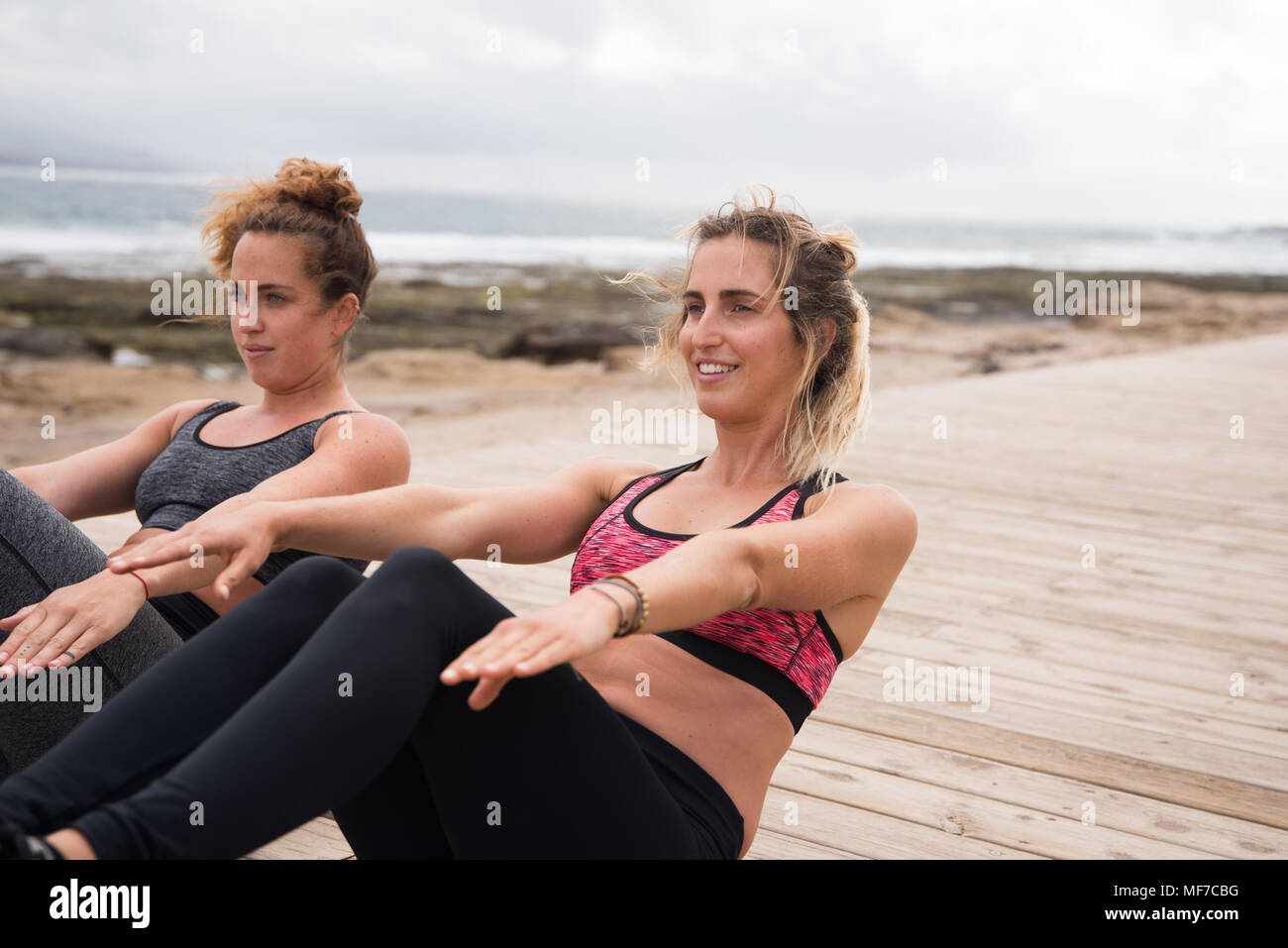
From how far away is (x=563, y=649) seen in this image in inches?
55.9

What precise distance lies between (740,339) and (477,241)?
3804 centimetres

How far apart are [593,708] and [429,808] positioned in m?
0.32

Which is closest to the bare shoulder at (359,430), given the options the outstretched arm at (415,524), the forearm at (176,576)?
the outstretched arm at (415,524)

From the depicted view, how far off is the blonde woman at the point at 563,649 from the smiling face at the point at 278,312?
0.63 metres

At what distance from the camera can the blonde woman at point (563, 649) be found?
4.67 ft

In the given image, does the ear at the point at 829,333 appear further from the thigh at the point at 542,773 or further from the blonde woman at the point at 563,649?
the thigh at the point at 542,773

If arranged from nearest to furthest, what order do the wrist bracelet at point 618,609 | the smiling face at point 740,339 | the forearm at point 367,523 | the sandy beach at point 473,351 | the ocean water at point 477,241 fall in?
the wrist bracelet at point 618,609, the forearm at point 367,523, the smiling face at point 740,339, the sandy beach at point 473,351, the ocean water at point 477,241

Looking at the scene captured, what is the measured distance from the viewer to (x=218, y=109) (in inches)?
2159

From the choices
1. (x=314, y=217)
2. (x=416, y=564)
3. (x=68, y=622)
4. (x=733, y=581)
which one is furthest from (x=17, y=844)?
(x=314, y=217)

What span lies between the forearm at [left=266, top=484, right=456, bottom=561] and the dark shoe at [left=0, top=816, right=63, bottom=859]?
0.67 m

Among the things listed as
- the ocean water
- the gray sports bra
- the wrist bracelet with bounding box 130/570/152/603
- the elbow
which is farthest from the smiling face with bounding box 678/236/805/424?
the ocean water

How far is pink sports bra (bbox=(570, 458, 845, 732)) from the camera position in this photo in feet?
6.18

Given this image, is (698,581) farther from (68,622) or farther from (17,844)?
(68,622)
